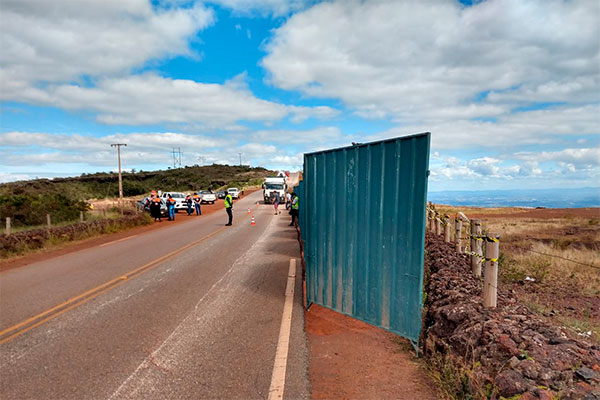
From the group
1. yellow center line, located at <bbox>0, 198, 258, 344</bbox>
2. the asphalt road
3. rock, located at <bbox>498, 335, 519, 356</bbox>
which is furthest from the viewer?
yellow center line, located at <bbox>0, 198, 258, 344</bbox>

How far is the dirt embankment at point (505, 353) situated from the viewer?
2.87 m

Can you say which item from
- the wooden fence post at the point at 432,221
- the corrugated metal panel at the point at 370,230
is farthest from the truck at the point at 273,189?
the corrugated metal panel at the point at 370,230

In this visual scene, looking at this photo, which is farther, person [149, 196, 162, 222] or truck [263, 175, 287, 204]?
truck [263, 175, 287, 204]

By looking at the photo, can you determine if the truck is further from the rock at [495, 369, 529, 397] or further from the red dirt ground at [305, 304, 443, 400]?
the rock at [495, 369, 529, 397]

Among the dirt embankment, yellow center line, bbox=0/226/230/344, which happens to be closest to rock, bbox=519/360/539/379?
the dirt embankment

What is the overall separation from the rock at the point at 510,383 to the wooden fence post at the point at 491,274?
1.51 metres

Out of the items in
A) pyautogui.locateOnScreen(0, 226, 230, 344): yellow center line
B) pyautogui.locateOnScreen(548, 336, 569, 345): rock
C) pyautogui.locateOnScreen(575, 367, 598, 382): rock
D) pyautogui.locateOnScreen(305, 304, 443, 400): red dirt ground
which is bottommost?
pyautogui.locateOnScreen(0, 226, 230, 344): yellow center line

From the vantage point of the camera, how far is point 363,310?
15.9 ft

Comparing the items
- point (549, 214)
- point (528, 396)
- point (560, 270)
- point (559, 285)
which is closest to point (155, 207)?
point (560, 270)

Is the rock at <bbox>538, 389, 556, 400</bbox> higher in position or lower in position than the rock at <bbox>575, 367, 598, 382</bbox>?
lower

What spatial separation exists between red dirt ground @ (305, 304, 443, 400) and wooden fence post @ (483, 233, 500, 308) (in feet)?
4.06

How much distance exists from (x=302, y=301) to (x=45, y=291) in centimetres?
525

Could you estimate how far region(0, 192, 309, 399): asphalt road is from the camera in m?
3.64

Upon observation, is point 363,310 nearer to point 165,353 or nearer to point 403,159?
point 403,159
